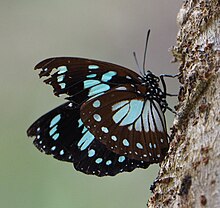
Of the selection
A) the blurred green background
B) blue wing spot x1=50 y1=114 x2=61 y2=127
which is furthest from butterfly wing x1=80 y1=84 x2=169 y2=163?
the blurred green background

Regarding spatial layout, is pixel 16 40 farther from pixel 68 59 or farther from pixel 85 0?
pixel 68 59

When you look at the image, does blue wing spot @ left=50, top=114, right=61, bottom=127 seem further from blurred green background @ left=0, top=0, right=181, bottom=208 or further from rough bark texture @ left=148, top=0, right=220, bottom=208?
blurred green background @ left=0, top=0, right=181, bottom=208

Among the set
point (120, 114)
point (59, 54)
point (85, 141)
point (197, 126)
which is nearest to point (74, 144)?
point (85, 141)

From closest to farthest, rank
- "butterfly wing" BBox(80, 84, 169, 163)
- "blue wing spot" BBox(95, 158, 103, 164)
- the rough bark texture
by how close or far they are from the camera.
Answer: the rough bark texture
"butterfly wing" BBox(80, 84, 169, 163)
"blue wing spot" BBox(95, 158, 103, 164)

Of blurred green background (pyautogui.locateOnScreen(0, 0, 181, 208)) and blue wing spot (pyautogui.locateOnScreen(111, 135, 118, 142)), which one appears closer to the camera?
blue wing spot (pyautogui.locateOnScreen(111, 135, 118, 142))

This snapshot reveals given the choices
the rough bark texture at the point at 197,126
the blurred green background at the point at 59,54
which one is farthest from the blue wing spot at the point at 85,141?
the blurred green background at the point at 59,54

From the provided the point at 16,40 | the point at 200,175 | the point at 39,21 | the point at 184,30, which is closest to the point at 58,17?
the point at 39,21

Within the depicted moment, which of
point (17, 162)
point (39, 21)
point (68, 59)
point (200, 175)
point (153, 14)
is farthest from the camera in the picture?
point (39, 21)
